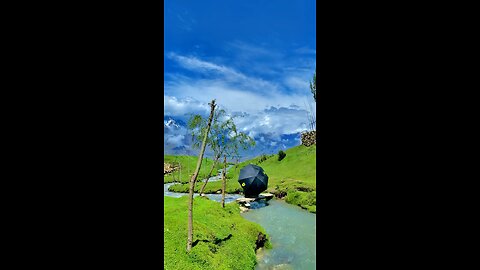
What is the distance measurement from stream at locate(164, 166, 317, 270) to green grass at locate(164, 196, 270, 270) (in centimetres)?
47

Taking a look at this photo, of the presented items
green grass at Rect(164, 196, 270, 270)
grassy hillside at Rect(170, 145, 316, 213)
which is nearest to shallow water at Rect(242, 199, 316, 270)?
green grass at Rect(164, 196, 270, 270)

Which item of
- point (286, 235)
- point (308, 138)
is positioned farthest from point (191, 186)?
point (308, 138)

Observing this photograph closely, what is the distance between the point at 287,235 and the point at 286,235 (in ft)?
0.12

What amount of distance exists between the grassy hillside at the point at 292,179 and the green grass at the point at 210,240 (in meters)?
5.61

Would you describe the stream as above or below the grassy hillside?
below

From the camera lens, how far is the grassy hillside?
1669cm

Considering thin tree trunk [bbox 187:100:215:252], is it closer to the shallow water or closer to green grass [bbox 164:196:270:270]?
green grass [bbox 164:196:270:270]

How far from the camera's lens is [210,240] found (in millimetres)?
8492

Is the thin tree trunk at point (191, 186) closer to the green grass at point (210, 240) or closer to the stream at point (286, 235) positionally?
the green grass at point (210, 240)
